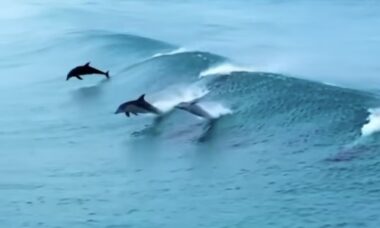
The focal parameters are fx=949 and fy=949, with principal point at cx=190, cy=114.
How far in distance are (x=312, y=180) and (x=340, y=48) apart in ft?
46.4

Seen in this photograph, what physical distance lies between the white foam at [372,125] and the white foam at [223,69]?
4956 millimetres

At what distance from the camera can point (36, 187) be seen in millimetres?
15164

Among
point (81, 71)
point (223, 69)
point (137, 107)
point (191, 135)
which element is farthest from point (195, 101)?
point (81, 71)

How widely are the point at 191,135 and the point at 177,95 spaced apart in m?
2.98

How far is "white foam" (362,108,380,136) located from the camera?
16312 mm

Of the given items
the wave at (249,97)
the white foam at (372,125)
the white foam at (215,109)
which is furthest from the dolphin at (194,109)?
the white foam at (372,125)

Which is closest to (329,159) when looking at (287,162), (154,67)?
(287,162)

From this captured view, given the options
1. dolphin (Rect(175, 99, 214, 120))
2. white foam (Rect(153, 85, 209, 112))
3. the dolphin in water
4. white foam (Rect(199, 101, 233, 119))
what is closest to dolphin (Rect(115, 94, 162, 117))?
white foam (Rect(153, 85, 209, 112))

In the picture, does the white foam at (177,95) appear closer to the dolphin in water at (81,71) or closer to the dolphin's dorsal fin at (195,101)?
the dolphin's dorsal fin at (195,101)

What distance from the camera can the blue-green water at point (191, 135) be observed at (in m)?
13.8

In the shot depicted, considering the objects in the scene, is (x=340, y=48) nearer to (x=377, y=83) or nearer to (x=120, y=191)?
(x=377, y=83)

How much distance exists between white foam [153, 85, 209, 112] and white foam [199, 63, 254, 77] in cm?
98

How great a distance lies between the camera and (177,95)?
795 inches

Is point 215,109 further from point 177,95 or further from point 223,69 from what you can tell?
point 223,69
